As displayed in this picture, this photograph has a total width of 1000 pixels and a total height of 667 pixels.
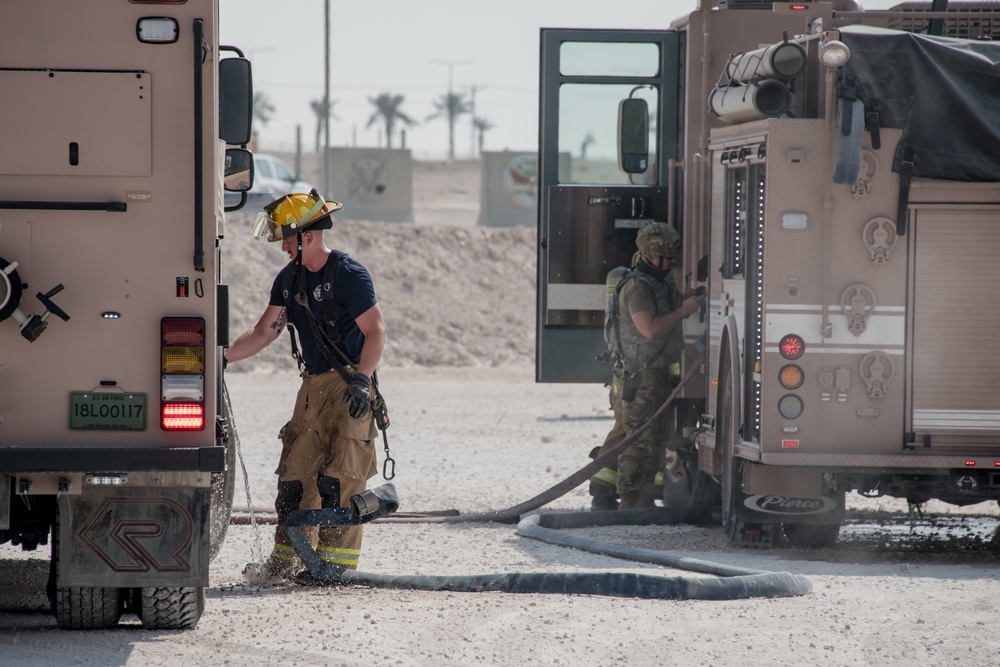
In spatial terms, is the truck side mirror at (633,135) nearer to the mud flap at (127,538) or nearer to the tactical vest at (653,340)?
the tactical vest at (653,340)

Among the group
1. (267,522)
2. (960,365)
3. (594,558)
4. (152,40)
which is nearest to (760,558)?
(594,558)

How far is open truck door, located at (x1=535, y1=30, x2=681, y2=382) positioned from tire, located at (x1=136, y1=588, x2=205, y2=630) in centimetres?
458

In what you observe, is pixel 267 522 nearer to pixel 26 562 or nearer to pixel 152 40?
pixel 26 562

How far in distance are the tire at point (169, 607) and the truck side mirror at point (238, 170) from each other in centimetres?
190

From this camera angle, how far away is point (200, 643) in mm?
6051

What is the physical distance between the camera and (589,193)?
1039cm

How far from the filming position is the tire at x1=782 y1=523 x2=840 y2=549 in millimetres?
8914

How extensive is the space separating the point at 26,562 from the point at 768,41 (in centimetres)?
588

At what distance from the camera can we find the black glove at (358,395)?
712cm

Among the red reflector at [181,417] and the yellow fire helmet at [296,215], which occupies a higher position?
the yellow fire helmet at [296,215]

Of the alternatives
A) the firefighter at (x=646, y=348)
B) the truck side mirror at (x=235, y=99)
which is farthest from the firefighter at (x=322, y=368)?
the firefighter at (x=646, y=348)

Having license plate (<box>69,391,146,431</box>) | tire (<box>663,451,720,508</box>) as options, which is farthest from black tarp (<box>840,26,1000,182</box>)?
license plate (<box>69,391,146,431</box>)

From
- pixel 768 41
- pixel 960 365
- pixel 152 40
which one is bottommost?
pixel 960 365

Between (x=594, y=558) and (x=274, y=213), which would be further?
(x=594, y=558)
